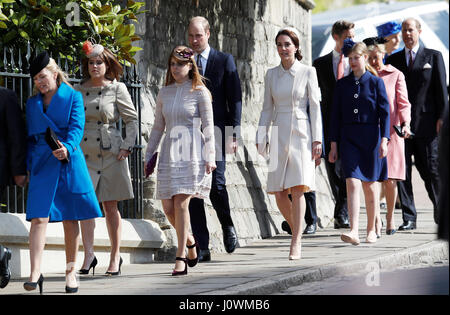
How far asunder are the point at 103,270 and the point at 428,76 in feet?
14.8

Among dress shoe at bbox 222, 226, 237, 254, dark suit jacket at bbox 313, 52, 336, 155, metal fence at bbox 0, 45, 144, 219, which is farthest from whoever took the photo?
dark suit jacket at bbox 313, 52, 336, 155

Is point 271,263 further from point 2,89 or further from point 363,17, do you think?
point 363,17

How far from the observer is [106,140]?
877 centimetres

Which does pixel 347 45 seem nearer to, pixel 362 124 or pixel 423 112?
pixel 362 124

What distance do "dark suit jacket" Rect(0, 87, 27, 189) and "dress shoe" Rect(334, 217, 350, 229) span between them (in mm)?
5417

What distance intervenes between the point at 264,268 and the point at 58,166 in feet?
6.42

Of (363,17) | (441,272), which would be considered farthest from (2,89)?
(363,17)

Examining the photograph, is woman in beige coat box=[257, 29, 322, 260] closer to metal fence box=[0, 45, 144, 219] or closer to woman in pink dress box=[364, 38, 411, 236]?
metal fence box=[0, 45, 144, 219]

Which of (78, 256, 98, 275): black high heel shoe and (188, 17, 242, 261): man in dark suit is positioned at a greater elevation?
(188, 17, 242, 261): man in dark suit

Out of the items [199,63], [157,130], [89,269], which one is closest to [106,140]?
[157,130]

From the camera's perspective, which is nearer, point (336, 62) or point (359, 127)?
point (359, 127)

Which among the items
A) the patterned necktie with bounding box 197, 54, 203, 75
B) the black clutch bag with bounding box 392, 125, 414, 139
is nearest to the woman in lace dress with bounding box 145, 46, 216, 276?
the patterned necktie with bounding box 197, 54, 203, 75

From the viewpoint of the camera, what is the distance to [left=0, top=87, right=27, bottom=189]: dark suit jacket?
25.2 feet

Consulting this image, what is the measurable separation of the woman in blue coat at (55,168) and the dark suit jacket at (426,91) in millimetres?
5039
